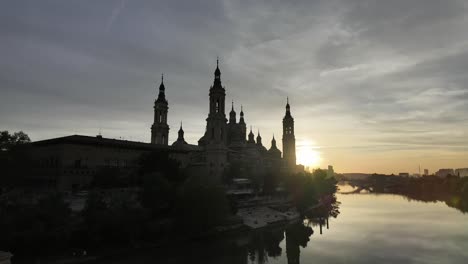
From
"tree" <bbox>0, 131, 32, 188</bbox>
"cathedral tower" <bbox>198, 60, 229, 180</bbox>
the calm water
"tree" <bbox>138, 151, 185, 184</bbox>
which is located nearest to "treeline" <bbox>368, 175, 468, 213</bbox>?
the calm water

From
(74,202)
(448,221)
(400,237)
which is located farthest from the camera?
(448,221)

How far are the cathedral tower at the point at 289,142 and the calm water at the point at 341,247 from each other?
2478 inches

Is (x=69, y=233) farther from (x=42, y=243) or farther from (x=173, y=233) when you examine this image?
(x=173, y=233)

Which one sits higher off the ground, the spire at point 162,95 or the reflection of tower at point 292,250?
the spire at point 162,95

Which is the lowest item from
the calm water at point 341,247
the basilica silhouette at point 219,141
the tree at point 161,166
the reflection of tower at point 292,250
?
the reflection of tower at point 292,250

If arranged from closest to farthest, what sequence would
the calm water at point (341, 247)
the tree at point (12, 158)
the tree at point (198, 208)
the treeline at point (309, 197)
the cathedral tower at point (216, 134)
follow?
the calm water at point (341, 247) → the tree at point (12, 158) → the tree at point (198, 208) → the treeline at point (309, 197) → the cathedral tower at point (216, 134)

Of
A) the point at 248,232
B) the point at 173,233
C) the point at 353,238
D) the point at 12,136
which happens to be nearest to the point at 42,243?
the point at 173,233

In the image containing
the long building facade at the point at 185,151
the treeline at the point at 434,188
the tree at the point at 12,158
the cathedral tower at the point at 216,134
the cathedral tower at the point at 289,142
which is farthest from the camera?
the cathedral tower at the point at 289,142

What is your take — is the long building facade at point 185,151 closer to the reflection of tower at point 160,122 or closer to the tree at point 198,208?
the reflection of tower at point 160,122

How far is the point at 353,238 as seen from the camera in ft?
167

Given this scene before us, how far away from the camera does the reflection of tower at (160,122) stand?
A: 297 feet

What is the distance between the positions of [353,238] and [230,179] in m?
37.5

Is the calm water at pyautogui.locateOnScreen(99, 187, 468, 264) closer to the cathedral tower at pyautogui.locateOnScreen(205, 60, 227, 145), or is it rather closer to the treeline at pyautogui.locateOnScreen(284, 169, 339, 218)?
the treeline at pyautogui.locateOnScreen(284, 169, 339, 218)

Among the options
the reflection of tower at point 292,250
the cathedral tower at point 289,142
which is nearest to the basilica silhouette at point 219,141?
the cathedral tower at point 289,142
